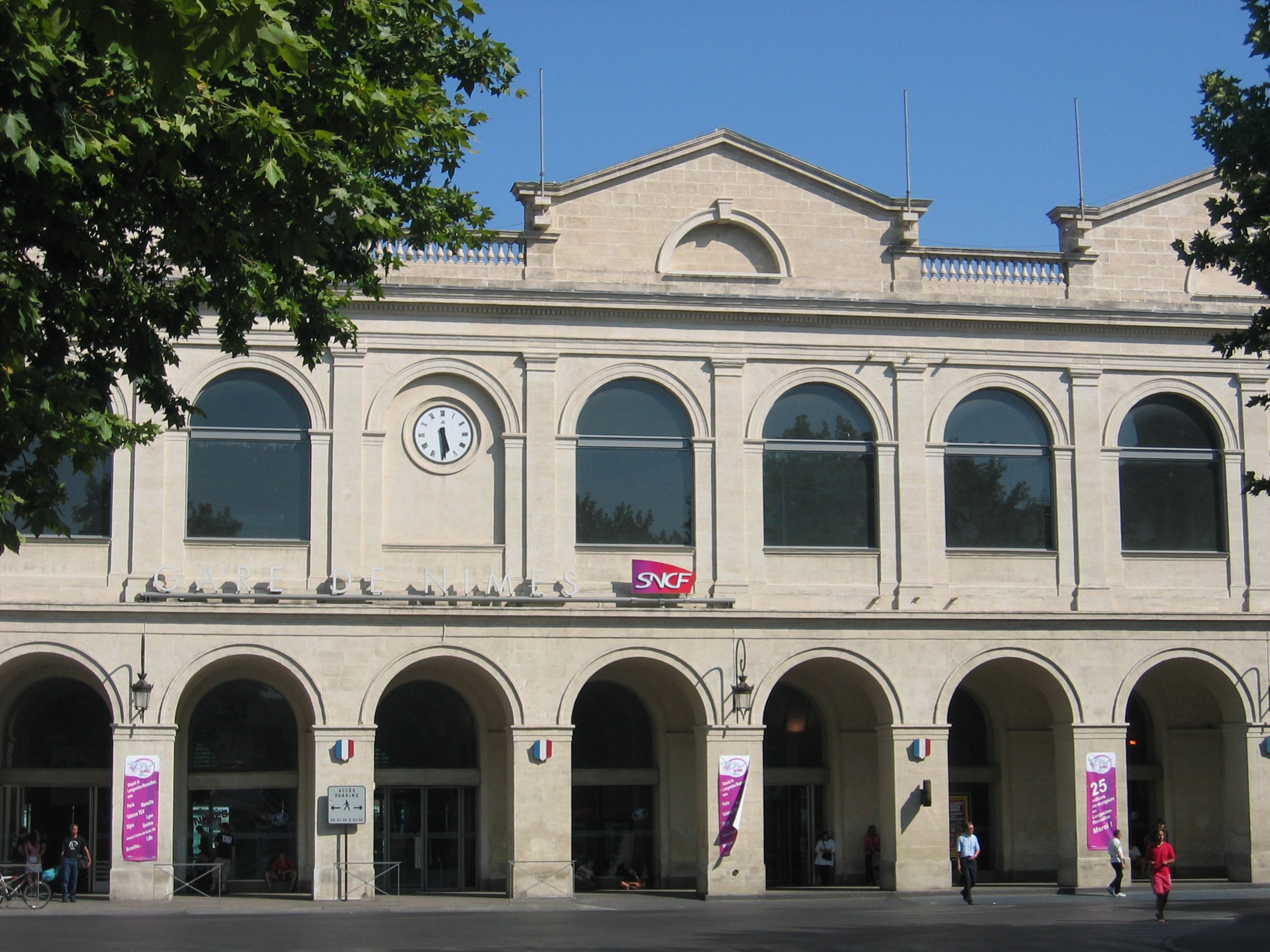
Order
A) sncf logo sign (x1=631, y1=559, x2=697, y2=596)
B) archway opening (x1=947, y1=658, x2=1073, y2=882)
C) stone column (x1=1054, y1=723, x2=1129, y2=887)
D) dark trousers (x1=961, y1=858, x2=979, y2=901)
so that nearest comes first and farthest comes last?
dark trousers (x1=961, y1=858, x2=979, y2=901) < sncf logo sign (x1=631, y1=559, x2=697, y2=596) < stone column (x1=1054, y1=723, x2=1129, y2=887) < archway opening (x1=947, y1=658, x2=1073, y2=882)

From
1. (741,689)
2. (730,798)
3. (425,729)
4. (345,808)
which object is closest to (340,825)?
(345,808)

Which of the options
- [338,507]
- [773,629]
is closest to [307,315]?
[338,507]

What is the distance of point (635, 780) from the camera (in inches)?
1469

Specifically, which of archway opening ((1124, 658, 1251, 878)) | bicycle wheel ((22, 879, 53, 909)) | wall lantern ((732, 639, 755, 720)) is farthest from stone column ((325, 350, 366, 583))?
archway opening ((1124, 658, 1251, 878))

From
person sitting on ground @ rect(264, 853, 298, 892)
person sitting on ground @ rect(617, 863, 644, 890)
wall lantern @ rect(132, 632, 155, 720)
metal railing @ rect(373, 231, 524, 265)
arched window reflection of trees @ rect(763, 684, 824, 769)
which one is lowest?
person sitting on ground @ rect(617, 863, 644, 890)

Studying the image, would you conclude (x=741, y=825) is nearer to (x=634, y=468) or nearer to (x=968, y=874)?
(x=968, y=874)

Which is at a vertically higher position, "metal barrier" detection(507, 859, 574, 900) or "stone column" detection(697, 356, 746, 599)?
"stone column" detection(697, 356, 746, 599)

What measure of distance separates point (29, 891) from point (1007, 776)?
20.9 m

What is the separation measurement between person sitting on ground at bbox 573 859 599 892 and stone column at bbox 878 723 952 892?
6.28 meters

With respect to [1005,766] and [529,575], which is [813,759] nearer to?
[1005,766]

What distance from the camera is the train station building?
3350 centimetres

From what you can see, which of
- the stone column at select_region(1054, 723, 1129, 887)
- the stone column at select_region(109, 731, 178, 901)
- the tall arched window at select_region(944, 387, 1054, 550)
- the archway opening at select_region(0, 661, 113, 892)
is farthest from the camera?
the tall arched window at select_region(944, 387, 1054, 550)

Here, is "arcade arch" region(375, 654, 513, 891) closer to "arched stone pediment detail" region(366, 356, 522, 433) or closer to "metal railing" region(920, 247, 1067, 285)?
"arched stone pediment detail" region(366, 356, 522, 433)

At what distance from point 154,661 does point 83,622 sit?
5.06 feet
